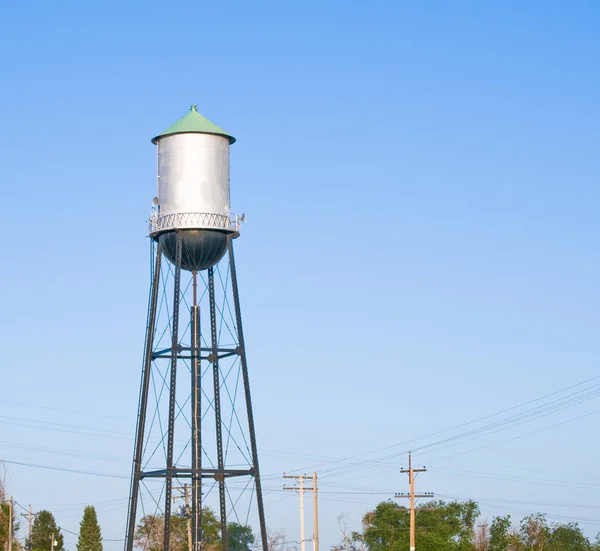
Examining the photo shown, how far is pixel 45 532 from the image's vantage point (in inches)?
4791

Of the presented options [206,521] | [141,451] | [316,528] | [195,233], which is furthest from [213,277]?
[206,521]

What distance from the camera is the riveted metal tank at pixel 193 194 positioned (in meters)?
51.8

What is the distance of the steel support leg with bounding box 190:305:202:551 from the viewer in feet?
167

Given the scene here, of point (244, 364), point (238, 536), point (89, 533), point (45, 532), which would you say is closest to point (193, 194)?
point (244, 364)

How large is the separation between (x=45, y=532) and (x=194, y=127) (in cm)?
7667

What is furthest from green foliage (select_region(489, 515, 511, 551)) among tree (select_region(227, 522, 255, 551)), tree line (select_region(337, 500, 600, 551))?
tree (select_region(227, 522, 255, 551))

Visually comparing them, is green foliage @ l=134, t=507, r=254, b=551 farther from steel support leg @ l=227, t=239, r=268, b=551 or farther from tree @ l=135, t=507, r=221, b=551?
steel support leg @ l=227, t=239, r=268, b=551

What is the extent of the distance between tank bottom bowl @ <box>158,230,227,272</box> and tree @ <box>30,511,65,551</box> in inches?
2845

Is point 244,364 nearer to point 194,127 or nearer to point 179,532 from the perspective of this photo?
point 194,127

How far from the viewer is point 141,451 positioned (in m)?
50.4

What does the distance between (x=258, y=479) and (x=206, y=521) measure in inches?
3244

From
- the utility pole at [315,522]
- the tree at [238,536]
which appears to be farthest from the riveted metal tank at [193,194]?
the tree at [238,536]

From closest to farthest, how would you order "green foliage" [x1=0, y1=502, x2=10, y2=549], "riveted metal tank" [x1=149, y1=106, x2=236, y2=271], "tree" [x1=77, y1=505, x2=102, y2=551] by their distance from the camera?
"riveted metal tank" [x1=149, y1=106, x2=236, y2=271], "green foliage" [x1=0, y1=502, x2=10, y2=549], "tree" [x1=77, y1=505, x2=102, y2=551]

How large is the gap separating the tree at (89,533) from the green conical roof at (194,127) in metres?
62.4
